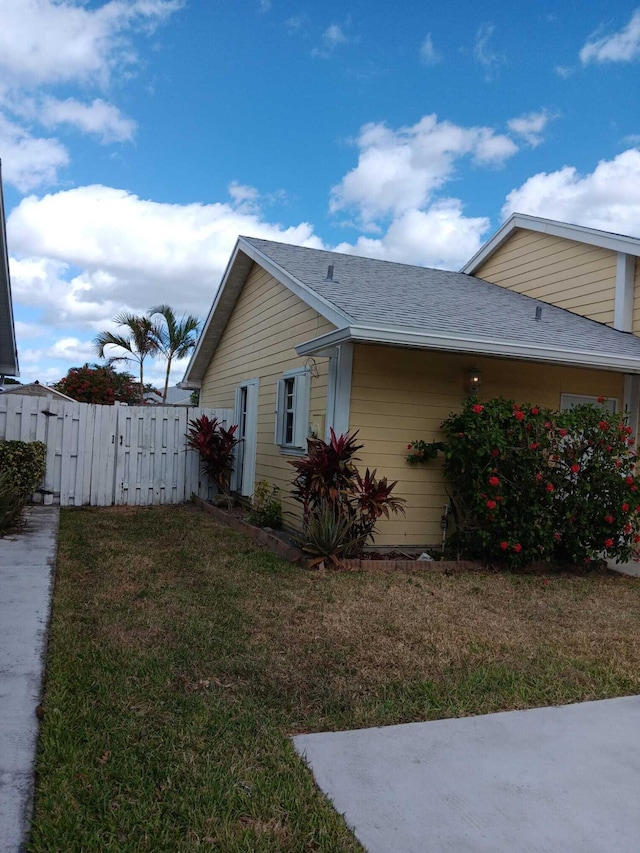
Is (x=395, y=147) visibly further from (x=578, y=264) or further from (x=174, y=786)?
(x=174, y=786)

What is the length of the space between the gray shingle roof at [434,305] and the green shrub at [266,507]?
3.08 meters

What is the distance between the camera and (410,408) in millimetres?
7965

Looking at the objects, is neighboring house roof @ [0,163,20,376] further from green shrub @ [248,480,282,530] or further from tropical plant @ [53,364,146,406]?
tropical plant @ [53,364,146,406]

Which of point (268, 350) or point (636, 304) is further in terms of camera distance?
point (268, 350)

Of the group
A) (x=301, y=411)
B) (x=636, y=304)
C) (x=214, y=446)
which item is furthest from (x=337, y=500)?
(x=636, y=304)

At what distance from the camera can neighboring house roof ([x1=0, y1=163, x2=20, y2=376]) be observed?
9016mm

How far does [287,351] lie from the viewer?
9.77 m

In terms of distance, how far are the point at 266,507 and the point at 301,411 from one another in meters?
1.53

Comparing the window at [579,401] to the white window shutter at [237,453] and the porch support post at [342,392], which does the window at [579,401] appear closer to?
the porch support post at [342,392]

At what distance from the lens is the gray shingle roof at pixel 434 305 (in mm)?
7434

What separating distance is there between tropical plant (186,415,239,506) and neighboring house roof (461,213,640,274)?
6.03 m

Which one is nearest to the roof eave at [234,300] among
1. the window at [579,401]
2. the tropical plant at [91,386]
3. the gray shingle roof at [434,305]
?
the gray shingle roof at [434,305]

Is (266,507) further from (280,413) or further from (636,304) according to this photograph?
(636,304)

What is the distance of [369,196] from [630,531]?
1535cm
